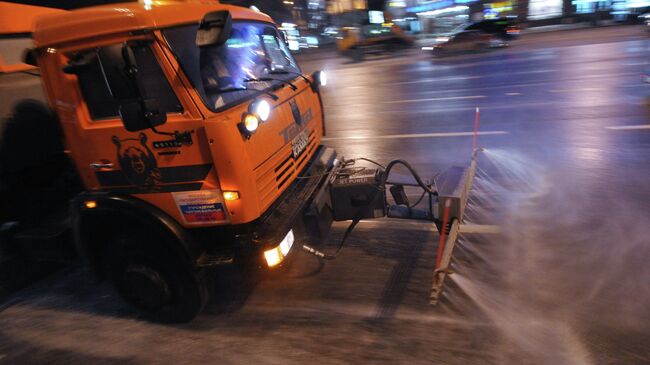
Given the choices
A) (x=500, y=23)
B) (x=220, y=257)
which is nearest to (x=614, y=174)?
(x=220, y=257)

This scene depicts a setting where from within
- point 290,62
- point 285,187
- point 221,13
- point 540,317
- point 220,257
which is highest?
point 221,13

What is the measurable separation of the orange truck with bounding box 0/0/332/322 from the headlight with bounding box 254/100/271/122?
0.01 m

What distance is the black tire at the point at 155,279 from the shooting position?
338cm

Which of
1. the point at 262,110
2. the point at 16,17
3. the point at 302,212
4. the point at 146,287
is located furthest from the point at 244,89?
the point at 16,17

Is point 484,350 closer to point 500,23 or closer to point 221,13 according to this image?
point 221,13

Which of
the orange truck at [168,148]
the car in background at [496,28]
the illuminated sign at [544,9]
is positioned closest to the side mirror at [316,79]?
the orange truck at [168,148]

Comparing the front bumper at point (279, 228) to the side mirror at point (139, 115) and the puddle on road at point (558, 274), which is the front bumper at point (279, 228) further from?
the puddle on road at point (558, 274)

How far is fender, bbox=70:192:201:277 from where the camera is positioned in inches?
126

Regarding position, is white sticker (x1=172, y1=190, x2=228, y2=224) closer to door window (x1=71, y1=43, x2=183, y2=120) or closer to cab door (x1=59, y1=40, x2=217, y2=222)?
cab door (x1=59, y1=40, x2=217, y2=222)

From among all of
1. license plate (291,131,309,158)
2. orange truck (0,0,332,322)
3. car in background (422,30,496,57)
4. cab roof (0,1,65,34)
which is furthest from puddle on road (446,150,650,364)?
car in background (422,30,496,57)

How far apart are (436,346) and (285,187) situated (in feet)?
5.58

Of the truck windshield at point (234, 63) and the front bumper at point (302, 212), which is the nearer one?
the truck windshield at point (234, 63)

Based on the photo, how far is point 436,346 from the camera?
3021 mm

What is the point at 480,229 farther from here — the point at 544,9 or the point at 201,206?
the point at 544,9
